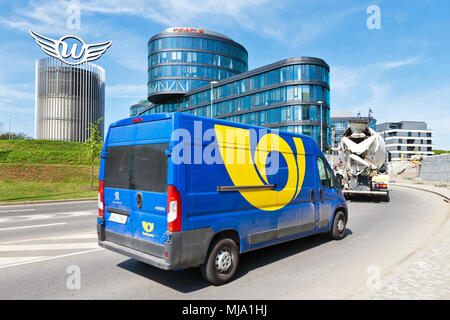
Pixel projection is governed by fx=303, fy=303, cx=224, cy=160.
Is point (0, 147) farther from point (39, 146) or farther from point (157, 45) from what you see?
point (157, 45)

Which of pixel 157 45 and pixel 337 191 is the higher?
pixel 157 45

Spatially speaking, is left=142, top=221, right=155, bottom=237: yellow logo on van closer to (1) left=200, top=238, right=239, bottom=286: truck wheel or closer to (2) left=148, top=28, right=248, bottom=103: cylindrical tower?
(1) left=200, top=238, right=239, bottom=286: truck wheel

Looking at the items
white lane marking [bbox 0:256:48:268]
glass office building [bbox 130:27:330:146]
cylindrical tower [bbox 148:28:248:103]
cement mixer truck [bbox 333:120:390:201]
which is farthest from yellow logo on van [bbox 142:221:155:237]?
cylindrical tower [bbox 148:28:248:103]

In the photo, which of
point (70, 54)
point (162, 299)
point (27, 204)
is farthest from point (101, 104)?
point (162, 299)

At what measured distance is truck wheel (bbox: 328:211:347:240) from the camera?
739 centimetres

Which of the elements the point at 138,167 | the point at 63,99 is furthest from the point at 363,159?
the point at 63,99

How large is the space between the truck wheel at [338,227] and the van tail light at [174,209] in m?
4.69

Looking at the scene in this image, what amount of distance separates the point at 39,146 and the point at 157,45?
35.5m

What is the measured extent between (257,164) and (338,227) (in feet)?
11.8

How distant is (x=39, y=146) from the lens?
142 ft

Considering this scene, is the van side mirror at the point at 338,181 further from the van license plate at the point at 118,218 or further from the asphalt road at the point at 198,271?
the van license plate at the point at 118,218

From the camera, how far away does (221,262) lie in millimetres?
4680

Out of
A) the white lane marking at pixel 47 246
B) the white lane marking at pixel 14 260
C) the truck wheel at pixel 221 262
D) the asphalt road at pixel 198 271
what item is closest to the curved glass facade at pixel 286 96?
the asphalt road at pixel 198 271

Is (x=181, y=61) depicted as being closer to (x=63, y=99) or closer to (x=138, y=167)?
(x=63, y=99)
